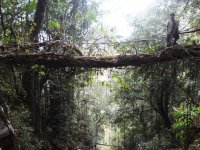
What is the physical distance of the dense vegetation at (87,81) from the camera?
556 centimetres

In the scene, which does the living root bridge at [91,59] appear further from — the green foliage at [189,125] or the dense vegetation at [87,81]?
the green foliage at [189,125]

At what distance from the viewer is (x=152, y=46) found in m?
5.44

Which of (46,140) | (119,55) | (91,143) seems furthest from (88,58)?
(91,143)

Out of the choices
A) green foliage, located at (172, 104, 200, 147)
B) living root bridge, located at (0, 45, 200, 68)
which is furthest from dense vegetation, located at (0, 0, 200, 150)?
living root bridge, located at (0, 45, 200, 68)

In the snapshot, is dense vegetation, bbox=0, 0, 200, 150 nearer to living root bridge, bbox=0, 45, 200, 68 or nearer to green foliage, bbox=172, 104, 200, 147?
green foliage, bbox=172, 104, 200, 147

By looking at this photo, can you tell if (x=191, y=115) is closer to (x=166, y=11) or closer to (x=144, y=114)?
(x=166, y=11)

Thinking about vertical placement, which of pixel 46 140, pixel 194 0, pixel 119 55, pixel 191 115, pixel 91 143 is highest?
pixel 194 0

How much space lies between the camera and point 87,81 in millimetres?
5832

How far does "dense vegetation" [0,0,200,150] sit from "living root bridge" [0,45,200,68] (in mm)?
164

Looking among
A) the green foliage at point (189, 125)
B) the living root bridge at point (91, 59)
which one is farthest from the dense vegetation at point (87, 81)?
the living root bridge at point (91, 59)

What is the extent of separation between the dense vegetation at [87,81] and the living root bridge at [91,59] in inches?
6.5

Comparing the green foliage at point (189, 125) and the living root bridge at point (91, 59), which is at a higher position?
the living root bridge at point (91, 59)

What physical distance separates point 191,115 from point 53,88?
7006mm

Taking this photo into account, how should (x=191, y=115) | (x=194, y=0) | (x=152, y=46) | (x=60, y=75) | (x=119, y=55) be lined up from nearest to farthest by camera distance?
(x=119, y=55) < (x=152, y=46) < (x=60, y=75) < (x=191, y=115) < (x=194, y=0)
